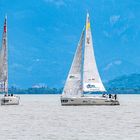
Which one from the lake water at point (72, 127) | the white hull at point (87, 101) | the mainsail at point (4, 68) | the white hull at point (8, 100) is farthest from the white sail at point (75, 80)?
the white hull at point (8, 100)

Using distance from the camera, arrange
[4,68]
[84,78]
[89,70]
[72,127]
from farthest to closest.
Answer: [4,68] → [89,70] → [84,78] → [72,127]

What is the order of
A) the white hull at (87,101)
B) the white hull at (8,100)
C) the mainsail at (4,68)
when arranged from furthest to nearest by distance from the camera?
the white hull at (8,100)
the mainsail at (4,68)
the white hull at (87,101)

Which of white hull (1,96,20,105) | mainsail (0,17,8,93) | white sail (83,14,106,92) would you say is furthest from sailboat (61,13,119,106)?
white hull (1,96,20,105)

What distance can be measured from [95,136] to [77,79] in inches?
1771

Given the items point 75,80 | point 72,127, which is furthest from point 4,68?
point 72,127

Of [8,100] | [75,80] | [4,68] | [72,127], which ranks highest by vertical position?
[4,68]

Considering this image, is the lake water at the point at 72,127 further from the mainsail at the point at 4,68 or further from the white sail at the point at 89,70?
the mainsail at the point at 4,68

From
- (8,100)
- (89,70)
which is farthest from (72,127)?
(8,100)

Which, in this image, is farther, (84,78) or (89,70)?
(89,70)

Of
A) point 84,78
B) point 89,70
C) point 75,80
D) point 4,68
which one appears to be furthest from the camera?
point 4,68

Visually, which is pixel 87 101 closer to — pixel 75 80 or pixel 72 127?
pixel 75 80

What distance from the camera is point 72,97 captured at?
382 ft

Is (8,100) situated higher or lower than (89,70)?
lower

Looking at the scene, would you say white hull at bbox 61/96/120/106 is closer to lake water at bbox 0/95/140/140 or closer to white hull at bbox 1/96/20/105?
white hull at bbox 1/96/20/105
